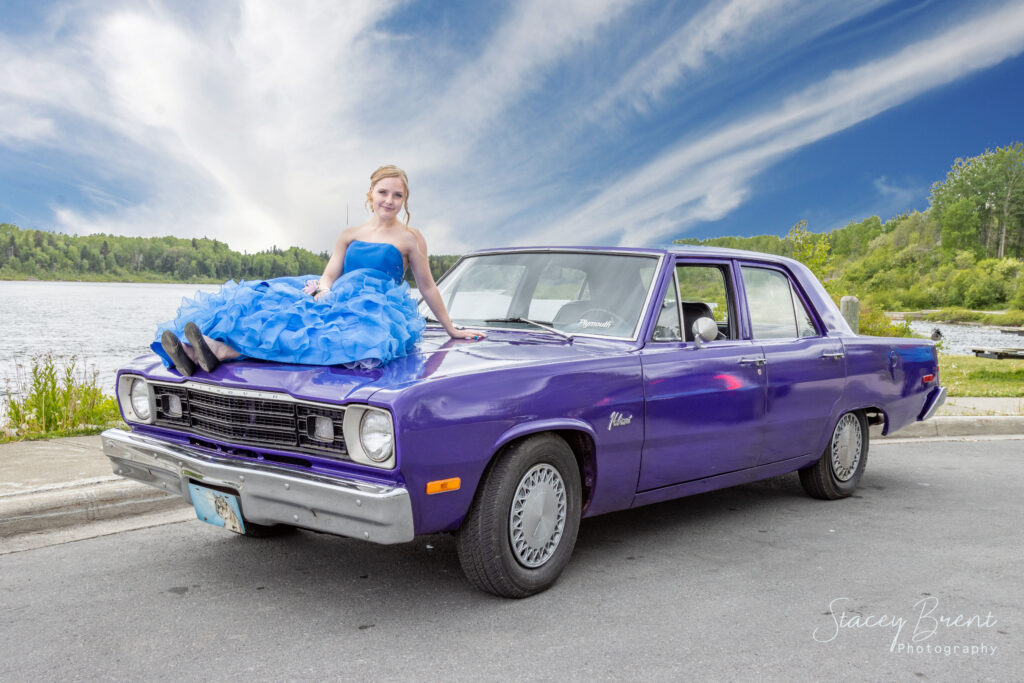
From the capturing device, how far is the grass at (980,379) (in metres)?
13.4

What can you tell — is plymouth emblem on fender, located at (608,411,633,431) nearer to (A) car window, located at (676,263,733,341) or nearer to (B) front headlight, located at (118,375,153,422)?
(A) car window, located at (676,263,733,341)

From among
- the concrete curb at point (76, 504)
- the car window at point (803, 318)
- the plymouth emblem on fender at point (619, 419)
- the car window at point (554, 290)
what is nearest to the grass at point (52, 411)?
the concrete curb at point (76, 504)

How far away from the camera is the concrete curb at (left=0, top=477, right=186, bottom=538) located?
5027 millimetres

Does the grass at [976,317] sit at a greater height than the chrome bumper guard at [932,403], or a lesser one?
lesser

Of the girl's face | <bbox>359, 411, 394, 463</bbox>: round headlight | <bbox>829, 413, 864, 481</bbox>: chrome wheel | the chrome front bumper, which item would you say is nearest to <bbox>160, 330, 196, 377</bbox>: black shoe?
the chrome front bumper

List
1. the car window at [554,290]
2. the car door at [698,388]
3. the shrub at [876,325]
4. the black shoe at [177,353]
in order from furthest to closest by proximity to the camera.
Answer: the shrub at [876,325] → the car window at [554,290] → the car door at [698,388] → the black shoe at [177,353]

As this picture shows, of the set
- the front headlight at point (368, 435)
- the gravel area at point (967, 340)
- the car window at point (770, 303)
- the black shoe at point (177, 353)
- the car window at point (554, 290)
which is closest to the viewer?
the front headlight at point (368, 435)

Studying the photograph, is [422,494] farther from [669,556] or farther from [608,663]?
[669,556]

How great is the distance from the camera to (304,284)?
4691 mm

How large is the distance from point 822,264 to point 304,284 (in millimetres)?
19035

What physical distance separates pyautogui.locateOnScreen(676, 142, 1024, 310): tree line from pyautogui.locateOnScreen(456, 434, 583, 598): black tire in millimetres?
89679

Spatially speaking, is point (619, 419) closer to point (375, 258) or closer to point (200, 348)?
point (375, 258)

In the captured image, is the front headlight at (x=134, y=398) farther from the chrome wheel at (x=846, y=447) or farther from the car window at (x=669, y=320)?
the chrome wheel at (x=846, y=447)

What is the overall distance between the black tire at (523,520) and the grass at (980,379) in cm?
822
